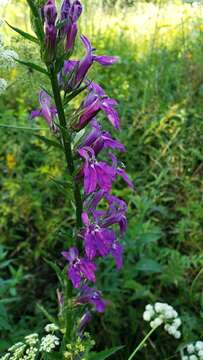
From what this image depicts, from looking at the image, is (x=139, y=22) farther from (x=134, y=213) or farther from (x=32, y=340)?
(x=32, y=340)

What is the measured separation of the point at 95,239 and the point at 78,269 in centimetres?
12

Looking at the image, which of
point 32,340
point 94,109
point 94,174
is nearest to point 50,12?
point 94,109

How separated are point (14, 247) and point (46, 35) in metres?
1.81

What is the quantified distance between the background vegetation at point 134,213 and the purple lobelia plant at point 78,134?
13 centimetres

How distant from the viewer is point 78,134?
1793mm

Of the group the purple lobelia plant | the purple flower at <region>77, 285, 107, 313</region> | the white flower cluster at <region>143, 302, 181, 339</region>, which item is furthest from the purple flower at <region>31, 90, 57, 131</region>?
the white flower cluster at <region>143, 302, 181, 339</region>

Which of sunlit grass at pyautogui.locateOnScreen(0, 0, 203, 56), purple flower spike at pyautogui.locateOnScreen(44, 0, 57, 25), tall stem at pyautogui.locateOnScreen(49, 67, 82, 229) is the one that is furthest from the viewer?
sunlit grass at pyautogui.locateOnScreen(0, 0, 203, 56)

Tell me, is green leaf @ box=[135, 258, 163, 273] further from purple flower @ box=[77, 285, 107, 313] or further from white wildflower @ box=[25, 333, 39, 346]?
white wildflower @ box=[25, 333, 39, 346]

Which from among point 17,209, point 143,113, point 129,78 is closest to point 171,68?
point 129,78

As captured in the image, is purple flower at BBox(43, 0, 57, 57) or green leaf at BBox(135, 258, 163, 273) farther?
green leaf at BBox(135, 258, 163, 273)

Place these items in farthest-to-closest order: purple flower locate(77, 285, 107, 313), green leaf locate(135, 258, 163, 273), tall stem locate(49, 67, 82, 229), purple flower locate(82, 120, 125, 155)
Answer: green leaf locate(135, 258, 163, 273), purple flower locate(77, 285, 107, 313), purple flower locate(82, 120, 125, 155), tall stem locate(49, 67, 82, 229)

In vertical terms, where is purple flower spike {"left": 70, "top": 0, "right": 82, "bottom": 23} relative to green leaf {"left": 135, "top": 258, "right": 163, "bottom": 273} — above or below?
above

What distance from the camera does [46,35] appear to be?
1.56 m

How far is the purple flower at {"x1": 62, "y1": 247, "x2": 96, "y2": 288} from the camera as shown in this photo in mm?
1733
